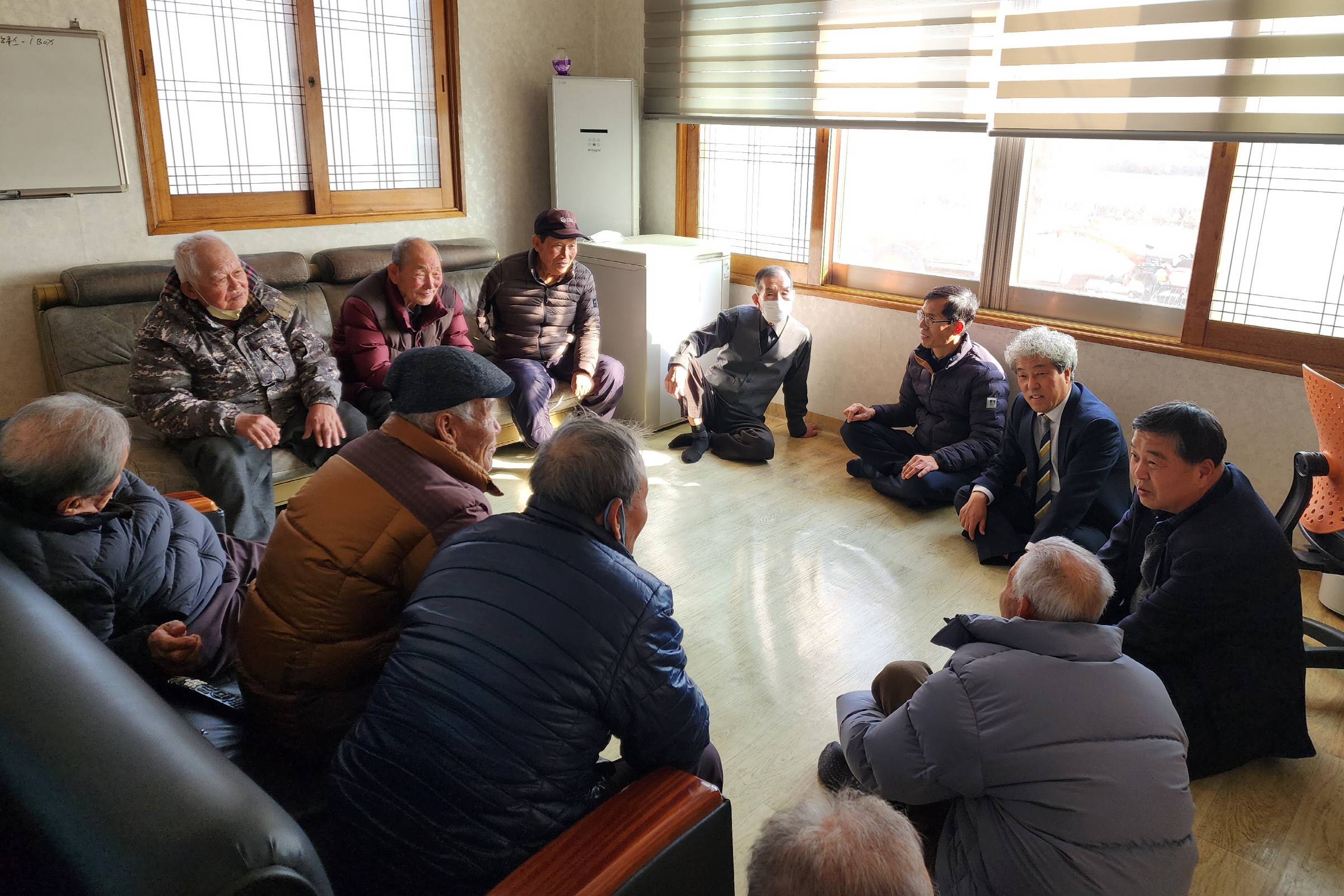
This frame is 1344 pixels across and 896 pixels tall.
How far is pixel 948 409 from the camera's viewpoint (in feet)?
13.3

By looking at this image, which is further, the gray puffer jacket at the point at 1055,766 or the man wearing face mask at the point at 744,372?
the man wearing face mask at the point at 744,372

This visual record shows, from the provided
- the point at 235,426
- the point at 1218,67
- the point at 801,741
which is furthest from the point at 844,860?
the point at 1218,67

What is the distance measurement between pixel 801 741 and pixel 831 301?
112 inches

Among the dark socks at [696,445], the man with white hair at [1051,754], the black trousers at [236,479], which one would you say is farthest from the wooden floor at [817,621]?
the black trousers at [236,479]

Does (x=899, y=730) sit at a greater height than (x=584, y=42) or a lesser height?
lesser

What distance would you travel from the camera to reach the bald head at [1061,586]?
163 centimetres

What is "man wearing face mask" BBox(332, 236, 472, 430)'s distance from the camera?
3.97m

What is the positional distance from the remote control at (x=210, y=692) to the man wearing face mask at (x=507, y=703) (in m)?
0.57

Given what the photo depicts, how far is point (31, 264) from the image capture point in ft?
12.2

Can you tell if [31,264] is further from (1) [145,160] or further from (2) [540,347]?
(2) [540,347]

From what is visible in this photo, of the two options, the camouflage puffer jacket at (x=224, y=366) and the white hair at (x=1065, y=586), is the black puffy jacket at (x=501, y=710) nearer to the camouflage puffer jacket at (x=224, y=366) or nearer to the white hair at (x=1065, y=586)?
the white hair at (x=1065, y=586)

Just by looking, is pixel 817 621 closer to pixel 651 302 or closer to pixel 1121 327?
pixel 1121 327

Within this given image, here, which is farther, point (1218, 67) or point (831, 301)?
point (831, 301)

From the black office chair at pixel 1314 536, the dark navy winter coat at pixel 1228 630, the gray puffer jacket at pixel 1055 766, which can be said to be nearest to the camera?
the gray puffer jacket at pixel 1055 766
